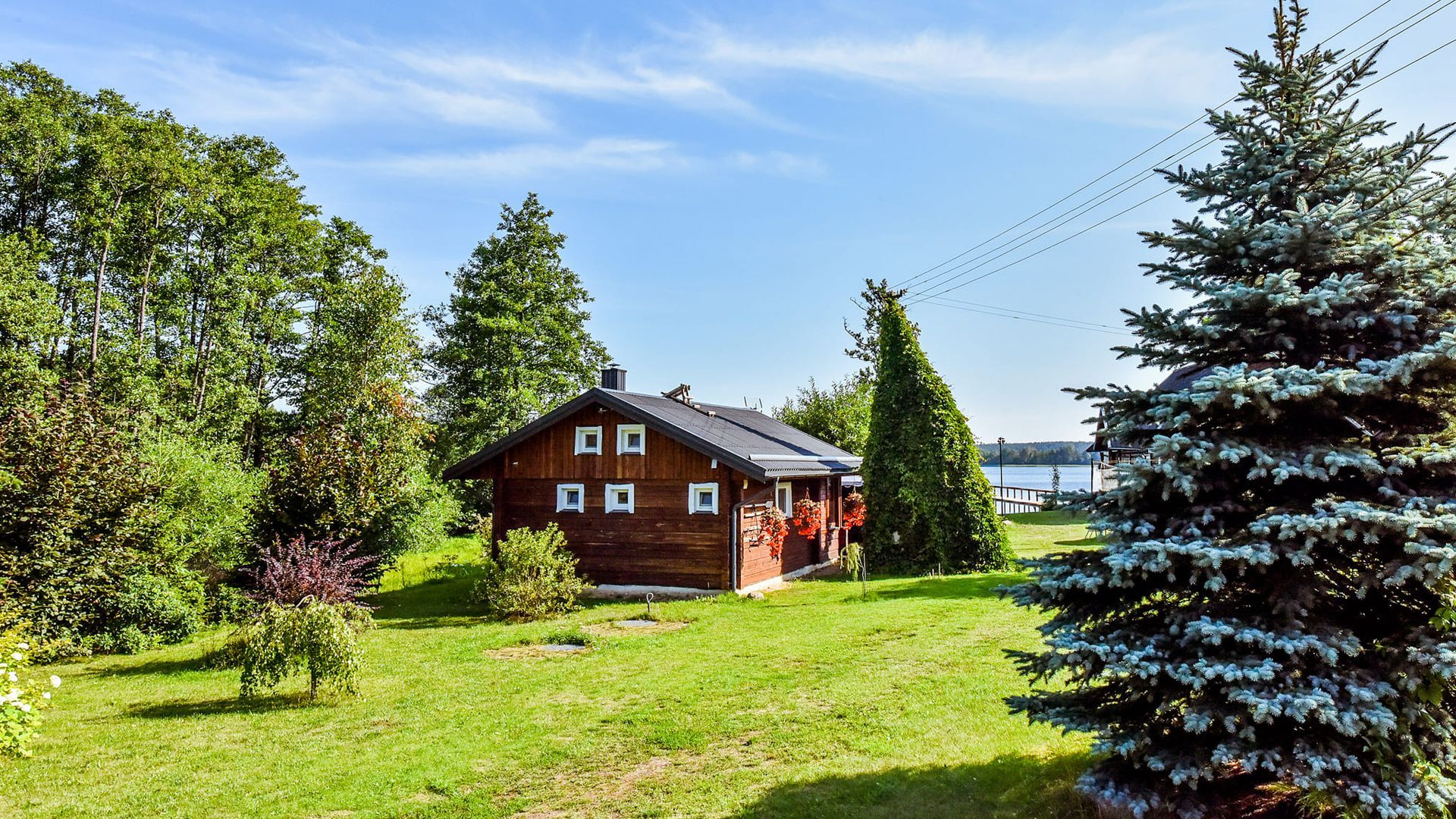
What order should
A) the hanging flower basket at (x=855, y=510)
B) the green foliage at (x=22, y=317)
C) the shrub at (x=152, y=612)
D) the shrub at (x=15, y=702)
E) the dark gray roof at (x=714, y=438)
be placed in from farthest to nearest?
the green foliage at (x=22, y=317) → the hanging flower basket at (x=855, y=510) → the dark gray roof at (x=714, y=438) → the shrub at (x=152, y=612) → the shrub at (x=15, y=702)

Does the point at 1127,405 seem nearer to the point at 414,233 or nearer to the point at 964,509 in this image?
the point at 964,509

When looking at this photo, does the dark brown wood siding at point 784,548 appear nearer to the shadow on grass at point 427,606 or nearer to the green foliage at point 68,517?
the shadow on grass at point 427,606

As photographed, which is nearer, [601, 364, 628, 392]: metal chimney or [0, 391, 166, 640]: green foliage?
[0, 391, 166, 640]: green foliage

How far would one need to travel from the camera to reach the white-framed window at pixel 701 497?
695 inches

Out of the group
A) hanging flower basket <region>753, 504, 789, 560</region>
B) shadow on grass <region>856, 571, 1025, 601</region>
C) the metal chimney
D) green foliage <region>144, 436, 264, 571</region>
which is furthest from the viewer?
the metal chimney

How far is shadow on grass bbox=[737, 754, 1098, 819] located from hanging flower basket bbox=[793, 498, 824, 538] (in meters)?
11.6

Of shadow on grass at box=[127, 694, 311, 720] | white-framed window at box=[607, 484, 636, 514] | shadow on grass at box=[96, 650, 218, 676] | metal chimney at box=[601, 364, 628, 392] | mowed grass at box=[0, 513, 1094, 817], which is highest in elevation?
metal chimney at box=[601, 364, 628, 392]

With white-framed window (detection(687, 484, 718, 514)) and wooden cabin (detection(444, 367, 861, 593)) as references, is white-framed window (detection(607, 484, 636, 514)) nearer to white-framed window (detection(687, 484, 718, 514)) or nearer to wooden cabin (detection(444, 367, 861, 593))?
wooden cabin (detection(444, 367, 861, 593))

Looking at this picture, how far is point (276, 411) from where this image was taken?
32938mm

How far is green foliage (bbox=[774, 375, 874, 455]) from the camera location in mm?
31656

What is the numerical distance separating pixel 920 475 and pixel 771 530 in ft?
14.2

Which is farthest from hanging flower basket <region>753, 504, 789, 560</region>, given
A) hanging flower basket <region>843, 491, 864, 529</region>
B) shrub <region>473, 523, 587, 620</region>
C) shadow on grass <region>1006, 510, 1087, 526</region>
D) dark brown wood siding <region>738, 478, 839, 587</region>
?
shadow on grass <region>1006, 510, 1087, 526</region>

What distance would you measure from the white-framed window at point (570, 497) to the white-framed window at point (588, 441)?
2.84 ft

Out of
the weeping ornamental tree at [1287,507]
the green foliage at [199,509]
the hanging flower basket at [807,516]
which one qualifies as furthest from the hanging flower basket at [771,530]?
the weeping ornamental tree at [1287,507]
